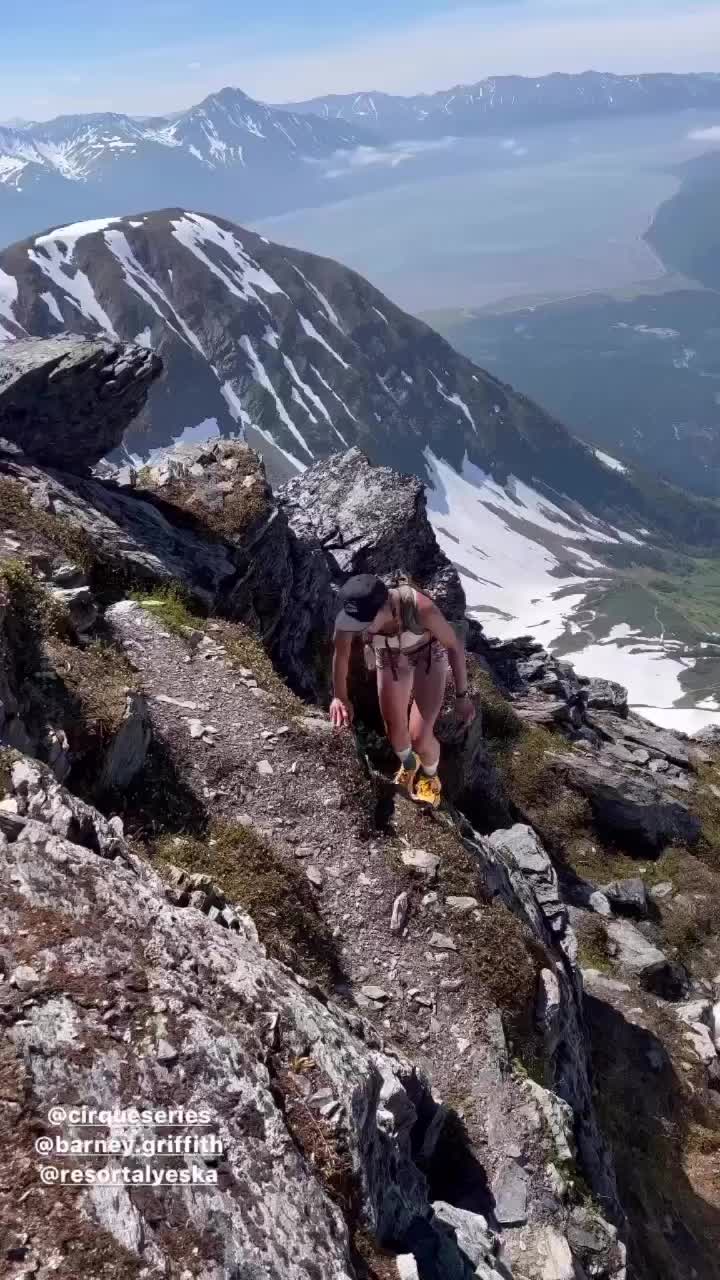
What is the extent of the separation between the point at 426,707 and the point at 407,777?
5.12 feet

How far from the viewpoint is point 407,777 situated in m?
16.1

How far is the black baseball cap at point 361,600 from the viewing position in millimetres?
13688

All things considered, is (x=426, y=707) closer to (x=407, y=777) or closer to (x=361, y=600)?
(x=407, y=777)

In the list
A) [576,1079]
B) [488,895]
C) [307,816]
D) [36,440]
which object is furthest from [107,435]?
[576,1079]

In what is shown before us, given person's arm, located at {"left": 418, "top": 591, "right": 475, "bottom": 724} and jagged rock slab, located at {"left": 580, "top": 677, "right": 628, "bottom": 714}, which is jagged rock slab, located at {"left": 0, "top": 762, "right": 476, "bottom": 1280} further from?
jagged rock slab, located at {"left": 580, "top": 677, "right": 628, "bottom": 714}

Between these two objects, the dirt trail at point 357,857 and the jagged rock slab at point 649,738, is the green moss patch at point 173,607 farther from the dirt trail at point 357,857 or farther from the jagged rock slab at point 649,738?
the jagged rock slab at point 649,738

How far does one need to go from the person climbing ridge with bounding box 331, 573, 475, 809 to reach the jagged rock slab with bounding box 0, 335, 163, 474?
16.8 meters

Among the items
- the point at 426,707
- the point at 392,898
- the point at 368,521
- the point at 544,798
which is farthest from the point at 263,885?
the point at 368,521

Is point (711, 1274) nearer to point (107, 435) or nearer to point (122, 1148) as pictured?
point (122, 1148)

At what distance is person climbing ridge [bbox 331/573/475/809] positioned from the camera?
13.9m

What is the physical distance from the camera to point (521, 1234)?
11.1 meters

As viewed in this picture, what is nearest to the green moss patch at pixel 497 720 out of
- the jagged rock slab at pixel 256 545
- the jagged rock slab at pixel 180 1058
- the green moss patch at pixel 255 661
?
the jagged rock slab at pixel 256 545

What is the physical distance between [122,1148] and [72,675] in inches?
369

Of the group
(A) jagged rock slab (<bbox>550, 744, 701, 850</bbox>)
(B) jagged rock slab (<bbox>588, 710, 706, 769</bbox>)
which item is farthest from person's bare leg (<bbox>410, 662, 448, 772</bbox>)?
(B) jagged rock slab (<bbox>588, 710, 706, 769</bbox>)
